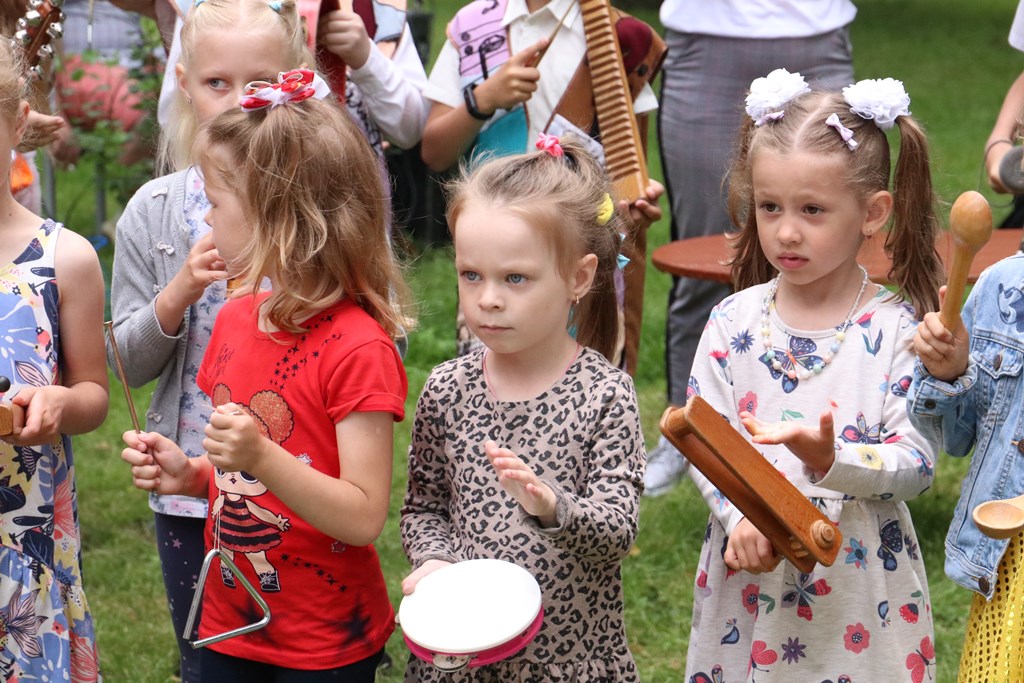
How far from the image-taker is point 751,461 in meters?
2.30

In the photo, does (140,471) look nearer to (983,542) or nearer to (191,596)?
(191,596)

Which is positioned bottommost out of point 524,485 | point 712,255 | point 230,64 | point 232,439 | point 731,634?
point 712,255

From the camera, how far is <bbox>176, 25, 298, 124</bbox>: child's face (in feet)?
9.67

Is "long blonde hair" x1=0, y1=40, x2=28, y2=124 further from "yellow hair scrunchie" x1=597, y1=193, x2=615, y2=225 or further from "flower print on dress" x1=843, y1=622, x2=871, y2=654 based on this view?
"flower print on dress" x1=843, y1=622, x2=871, y2=654

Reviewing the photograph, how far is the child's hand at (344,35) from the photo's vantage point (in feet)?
11.1

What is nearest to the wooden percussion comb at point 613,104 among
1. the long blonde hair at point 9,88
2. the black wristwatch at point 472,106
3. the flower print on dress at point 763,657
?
the black wristwatch at point 472,106

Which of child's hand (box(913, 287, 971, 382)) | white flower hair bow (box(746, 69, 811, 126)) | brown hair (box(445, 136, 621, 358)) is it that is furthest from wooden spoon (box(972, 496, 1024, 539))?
white flower hair bow (box(746, 69, 811, 126))

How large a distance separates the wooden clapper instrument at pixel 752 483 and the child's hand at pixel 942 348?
32 centimetres

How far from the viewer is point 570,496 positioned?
2.39 metres

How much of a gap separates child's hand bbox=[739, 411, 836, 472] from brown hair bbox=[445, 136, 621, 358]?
0.46 m

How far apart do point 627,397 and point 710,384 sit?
1.07 feet

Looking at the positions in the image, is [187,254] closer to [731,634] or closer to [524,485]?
[524,485]

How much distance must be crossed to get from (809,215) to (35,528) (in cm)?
165

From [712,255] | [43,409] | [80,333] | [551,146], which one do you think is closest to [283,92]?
[551,146]
